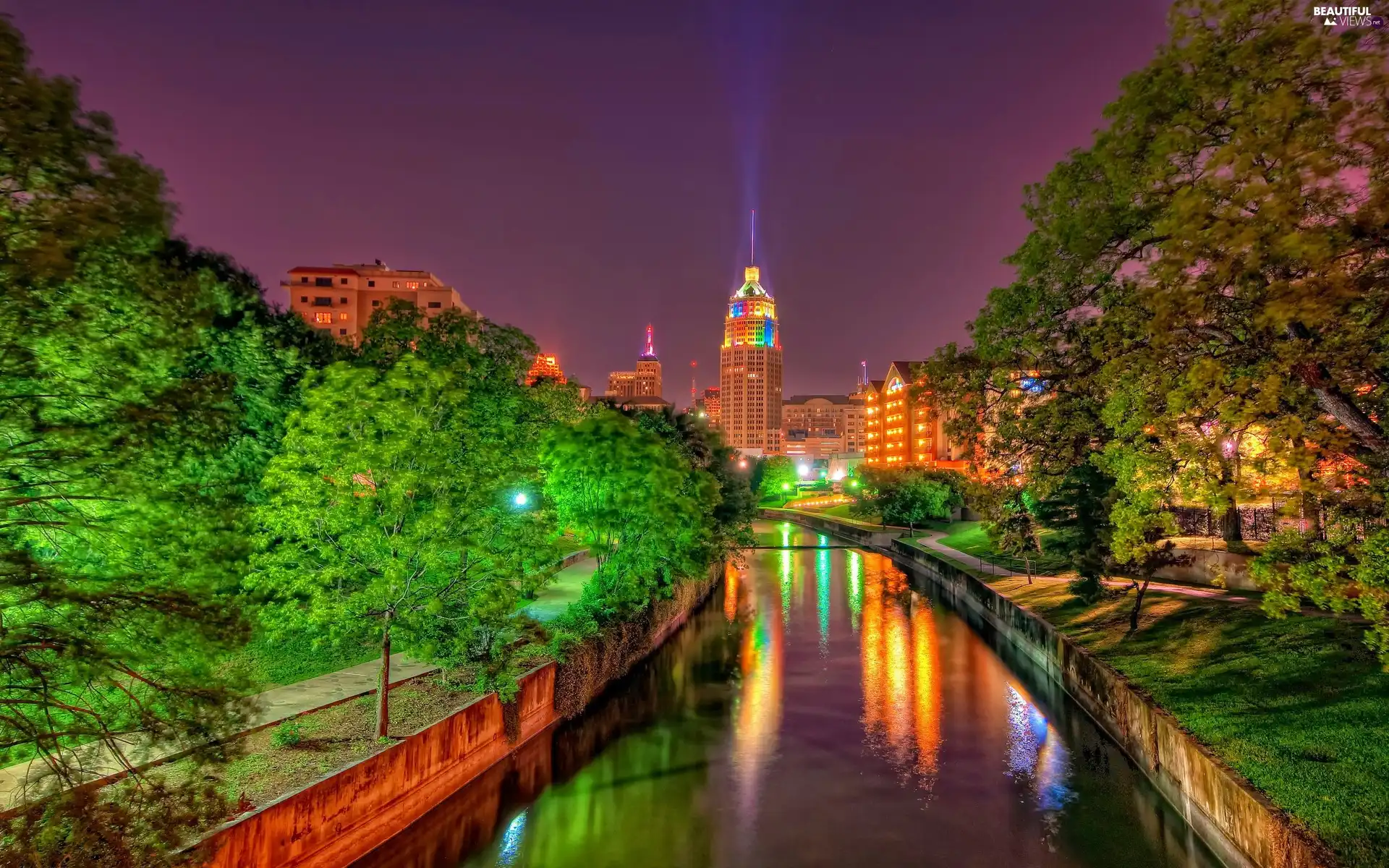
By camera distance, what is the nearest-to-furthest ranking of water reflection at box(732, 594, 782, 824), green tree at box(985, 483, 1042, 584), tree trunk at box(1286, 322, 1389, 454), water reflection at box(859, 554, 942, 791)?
tree trunk at box(1286, 322, 1389, 454)
water reflection at box(732, 594, 782, 824)
water reflection at box(859, 554, 942, 791)
green tree at box(985, 483, 1042, 584)

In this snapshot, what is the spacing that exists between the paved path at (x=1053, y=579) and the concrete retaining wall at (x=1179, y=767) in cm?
454

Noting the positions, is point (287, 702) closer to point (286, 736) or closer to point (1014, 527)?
point (286, 736)

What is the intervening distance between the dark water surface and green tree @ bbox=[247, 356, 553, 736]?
15.0 feet

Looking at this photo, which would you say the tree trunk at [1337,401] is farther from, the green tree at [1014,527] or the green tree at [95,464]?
the green tree at [95,464]

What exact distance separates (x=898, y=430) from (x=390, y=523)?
493ft

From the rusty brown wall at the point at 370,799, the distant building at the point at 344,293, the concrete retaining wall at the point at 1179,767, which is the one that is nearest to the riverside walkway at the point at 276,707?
the rusty brown wall at the point at 370,799

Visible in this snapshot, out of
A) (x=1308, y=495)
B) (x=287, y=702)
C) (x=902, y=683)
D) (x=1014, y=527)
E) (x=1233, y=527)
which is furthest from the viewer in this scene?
(x=1014, y=527)

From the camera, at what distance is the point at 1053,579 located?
38.2 meters

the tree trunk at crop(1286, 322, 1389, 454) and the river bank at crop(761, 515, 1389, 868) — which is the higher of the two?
the tree trunk at crop(1286, 322, 1389, 454)

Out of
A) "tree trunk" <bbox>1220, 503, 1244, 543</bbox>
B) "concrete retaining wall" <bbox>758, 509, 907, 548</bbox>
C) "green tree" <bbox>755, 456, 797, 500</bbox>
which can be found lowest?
"concrete retaining wall" <bbox>758, 509, 907, 548</bbox>

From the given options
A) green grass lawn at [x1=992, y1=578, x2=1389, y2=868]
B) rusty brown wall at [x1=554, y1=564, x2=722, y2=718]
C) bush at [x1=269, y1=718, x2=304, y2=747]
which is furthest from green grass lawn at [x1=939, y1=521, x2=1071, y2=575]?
bush at [x1=269, y1=718, x2=304, y2=747]

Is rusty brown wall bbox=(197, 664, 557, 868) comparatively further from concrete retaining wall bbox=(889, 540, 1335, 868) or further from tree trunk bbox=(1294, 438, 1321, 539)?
tree trunk bbox=(1294, 438, 1321, 539)

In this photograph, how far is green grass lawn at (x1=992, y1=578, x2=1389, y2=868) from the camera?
12.2m

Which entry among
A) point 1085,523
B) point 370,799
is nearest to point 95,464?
point 370,799
